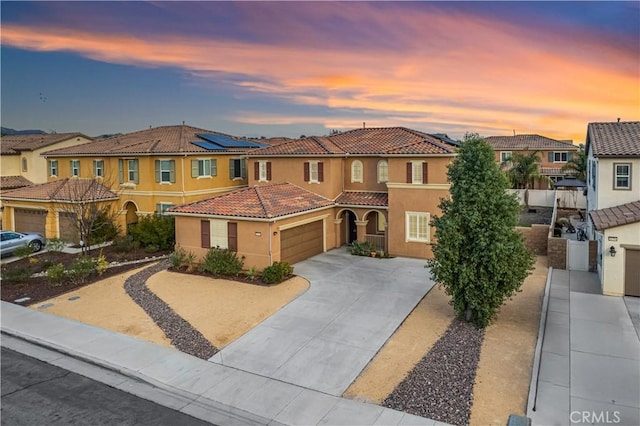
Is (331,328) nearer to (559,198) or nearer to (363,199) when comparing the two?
(363,199)

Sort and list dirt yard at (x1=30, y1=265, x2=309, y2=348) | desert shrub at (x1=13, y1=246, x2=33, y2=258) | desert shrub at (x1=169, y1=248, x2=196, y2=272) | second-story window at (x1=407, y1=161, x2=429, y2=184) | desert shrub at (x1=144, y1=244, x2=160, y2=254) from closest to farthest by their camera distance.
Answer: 1. dirt yard at (x1=30, y1=265, x2=309, y2=348)
2. desert shrub at (x1=169, y1=248, x2=196, y2=272)
3. second-story window at (x1=407, y1=161, x2=429, y2=184)
4. desert shrub at (x1=13, y1=246, x2=33, y2=258)
5. desert shrub at (x1=144, y1=244, x2=160, y2=254)

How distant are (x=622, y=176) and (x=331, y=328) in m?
14.3

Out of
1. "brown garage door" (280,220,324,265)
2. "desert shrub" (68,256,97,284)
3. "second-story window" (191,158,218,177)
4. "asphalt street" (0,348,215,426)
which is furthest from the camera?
"second-story window" (191,158,218,177)

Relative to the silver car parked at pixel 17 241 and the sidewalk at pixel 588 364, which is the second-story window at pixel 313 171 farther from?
the silver car parked at pixel 17 241

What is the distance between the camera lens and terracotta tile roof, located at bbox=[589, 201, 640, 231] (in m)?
16.5

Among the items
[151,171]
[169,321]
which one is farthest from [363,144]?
[169,321]

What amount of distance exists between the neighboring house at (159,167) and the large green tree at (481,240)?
19.0 meters

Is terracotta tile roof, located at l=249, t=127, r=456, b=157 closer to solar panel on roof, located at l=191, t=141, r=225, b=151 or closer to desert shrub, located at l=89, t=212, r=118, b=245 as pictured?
solar panel on roof, located at l=191, t=141, r=225, b=151

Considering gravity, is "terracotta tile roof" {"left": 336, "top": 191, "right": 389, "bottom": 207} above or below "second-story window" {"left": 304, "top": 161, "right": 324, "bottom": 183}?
below

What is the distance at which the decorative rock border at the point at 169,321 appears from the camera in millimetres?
12969

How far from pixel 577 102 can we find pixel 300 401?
24359 mm

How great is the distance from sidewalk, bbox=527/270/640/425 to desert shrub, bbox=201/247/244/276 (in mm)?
12512

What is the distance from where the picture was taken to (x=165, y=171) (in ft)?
93.4

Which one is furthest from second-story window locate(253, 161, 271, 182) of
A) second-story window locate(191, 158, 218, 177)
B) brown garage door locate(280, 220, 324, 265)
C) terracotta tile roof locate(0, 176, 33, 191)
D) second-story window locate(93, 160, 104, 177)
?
terracotta tile roof locate(0, 176, 33, 191)
